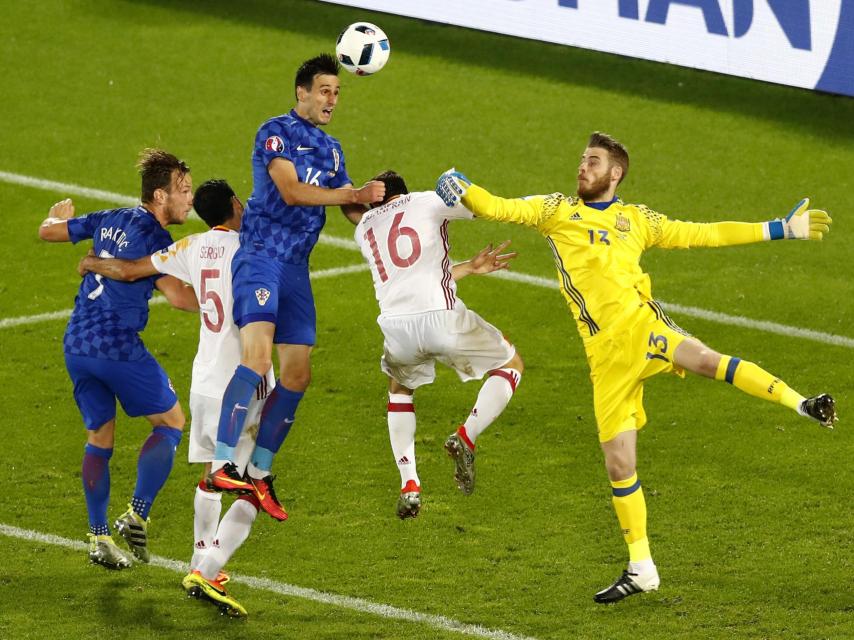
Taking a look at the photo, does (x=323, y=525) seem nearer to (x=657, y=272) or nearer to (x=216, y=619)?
(x=216, y=619)

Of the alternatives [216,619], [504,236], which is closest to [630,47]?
[504,236]

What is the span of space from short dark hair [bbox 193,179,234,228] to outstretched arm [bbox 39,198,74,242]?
0.81m

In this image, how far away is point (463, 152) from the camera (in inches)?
673

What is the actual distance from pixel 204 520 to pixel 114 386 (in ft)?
3.10

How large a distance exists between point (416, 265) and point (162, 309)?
501 centimetres

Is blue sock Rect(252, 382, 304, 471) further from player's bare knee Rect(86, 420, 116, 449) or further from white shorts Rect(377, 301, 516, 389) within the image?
player's bare knee Rect(86, 420, 116, 449)

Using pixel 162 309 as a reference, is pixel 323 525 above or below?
below

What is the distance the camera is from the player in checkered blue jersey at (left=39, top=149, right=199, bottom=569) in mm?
9797

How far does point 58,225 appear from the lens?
10.1 metres

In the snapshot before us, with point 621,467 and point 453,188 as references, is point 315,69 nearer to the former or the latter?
point 453,188

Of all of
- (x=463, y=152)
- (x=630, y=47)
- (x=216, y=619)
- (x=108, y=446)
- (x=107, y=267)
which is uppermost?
(x=630, y=47)

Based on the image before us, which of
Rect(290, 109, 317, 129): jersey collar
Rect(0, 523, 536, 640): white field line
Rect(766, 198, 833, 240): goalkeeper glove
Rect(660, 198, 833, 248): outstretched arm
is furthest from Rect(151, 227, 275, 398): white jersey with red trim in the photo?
Rect(766, 198, 833, 240): goalkeeper glove

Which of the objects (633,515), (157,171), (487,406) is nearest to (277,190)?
(157,171)

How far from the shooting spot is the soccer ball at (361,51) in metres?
10.2
